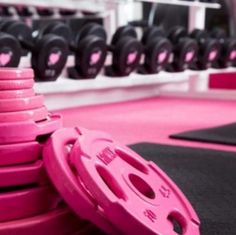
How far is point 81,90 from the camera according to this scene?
266 centimetres

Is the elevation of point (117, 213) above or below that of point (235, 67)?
above

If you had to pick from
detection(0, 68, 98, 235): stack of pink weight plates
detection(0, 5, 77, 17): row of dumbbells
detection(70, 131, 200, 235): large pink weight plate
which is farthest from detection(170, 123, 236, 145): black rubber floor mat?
detection(0, 5, 77, 17): row of dumbbells

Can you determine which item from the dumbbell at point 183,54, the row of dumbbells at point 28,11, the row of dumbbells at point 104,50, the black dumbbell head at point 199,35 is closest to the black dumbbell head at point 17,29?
the row of dumbbells at point 104,50

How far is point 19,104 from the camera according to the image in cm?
80

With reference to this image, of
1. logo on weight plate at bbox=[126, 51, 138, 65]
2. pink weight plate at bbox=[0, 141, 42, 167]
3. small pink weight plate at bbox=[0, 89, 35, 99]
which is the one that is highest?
small pink weight plate at bbox=[0, 89, 35, 99]

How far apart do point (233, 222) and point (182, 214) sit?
14cm

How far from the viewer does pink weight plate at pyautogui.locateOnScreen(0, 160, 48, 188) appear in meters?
0.74

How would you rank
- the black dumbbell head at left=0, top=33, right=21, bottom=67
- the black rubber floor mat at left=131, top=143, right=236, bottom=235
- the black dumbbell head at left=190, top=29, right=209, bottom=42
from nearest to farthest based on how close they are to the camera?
the black rubber floor mat at left=131, top=143, right=236, bottom=235 < the black dumbbell head at left=0, top=33, right=21, bottom=67 < the black dumbbell head at left=190, top=29, right=209, bottom=42

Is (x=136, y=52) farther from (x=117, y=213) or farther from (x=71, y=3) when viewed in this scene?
(x=117, y=213)

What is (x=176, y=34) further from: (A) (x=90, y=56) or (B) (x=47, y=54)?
(B) (x=47, y=54)

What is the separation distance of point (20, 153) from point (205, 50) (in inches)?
105

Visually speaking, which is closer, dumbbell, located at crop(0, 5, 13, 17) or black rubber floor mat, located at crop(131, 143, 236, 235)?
black rubber floor mat, located at crop(131, 143, 236, 235)

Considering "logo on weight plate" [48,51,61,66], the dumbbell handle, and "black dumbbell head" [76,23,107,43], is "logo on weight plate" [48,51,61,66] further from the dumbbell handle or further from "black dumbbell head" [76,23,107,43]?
"black dumbbell head" [76,23,107,43]

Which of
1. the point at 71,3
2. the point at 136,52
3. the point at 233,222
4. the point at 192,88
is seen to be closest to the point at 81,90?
the point at 136,52
